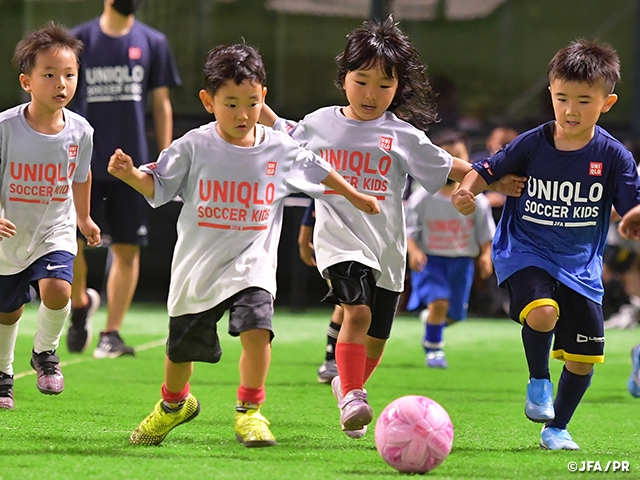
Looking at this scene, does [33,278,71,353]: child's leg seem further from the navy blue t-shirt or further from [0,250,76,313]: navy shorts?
the navy blue t-shirt

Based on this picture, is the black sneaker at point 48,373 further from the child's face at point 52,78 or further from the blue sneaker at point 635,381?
the blue sneaker at point 635,381

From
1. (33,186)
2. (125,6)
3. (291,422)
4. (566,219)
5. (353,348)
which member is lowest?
(291,422)

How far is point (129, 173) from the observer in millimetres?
3748

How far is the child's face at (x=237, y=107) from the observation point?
3893 millimetres

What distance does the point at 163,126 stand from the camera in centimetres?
675

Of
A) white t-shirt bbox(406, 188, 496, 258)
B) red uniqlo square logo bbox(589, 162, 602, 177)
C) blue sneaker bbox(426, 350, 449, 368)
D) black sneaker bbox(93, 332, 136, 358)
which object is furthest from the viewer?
white t-shirt bbox(406, 188, 496, 258)

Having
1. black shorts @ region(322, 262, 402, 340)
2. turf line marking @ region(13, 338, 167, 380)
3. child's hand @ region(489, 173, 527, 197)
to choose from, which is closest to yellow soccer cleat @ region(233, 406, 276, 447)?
black shorts @ region(322, 262, 402, 340)

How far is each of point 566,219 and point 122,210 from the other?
3.30m

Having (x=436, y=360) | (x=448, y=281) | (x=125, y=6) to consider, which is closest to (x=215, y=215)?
(x=125, y=6)

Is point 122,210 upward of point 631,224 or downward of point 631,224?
downward

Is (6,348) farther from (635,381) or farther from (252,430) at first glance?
(635,381)

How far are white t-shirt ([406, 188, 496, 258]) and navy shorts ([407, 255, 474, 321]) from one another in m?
0.06

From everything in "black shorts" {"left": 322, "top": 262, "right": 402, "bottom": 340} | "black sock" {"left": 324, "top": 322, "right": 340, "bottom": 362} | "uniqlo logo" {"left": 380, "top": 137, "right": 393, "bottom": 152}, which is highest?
"uniqlo logo" {"left": 380, "top": 137, "right": 393, "bottom": 152}

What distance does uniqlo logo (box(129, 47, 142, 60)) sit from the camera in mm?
6641
